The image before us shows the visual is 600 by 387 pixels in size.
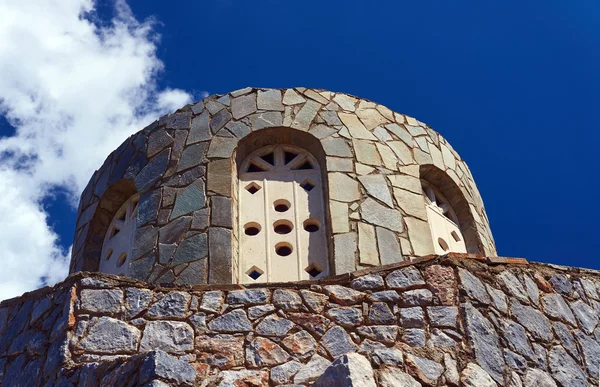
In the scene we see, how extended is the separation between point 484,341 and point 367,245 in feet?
7.58

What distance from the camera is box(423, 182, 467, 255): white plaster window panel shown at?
9.34m

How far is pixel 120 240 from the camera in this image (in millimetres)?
9438

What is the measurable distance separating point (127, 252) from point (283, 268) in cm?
193

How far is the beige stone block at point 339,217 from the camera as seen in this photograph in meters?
8.47

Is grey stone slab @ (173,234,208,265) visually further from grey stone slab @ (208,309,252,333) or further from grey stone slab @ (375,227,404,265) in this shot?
grey stone slab @ (208,309,252,333)

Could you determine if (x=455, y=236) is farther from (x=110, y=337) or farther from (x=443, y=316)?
(x=110, y=337)

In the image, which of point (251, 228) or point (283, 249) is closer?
point (283, 249)

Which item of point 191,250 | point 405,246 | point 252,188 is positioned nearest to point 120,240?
point 191,250

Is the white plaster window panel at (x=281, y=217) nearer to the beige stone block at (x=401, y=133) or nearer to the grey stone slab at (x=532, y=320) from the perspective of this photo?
the beige stone block at (x=401, y=133)

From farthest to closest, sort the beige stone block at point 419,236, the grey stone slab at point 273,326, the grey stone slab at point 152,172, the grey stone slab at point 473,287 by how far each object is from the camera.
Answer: the grey stone slab at point 152,172 < the beige stone block at point 419,236 < the grey stone slab at point 473,287 < the grey stone slab at point 273,326

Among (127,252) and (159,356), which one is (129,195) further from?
(159,356)

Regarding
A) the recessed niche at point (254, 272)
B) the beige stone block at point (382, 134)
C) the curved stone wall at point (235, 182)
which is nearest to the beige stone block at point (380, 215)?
the curved stone wall at point (235, 182)

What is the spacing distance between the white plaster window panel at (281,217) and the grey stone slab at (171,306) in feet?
6.21

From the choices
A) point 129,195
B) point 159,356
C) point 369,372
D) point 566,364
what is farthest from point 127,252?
point 566,364
